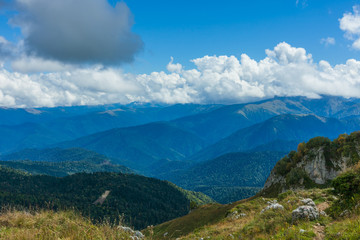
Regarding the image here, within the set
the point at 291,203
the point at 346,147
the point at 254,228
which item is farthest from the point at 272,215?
the point at 346,147

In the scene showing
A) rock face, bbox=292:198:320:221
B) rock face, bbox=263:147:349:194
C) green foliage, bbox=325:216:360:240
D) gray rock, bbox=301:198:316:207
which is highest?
green foliage, bbox=325:216:360:240

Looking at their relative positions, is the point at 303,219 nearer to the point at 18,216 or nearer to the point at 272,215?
the point at 272,215

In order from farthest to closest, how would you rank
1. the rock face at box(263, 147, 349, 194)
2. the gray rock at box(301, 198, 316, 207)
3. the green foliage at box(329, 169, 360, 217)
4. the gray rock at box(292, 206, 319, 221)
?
1. the rock face at box(263, 147, 349, 194)
2. the gray rock at box(301, 198, 316, 207)
3. the gray rock at box(292, 206, 319, 221)
4. the green foliage at box(329, 169, 360, 217)

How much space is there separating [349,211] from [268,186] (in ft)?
217

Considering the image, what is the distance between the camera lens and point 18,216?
1338 centimetres

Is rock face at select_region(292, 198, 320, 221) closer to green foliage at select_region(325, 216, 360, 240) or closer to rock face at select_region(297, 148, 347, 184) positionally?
green foliage at select_region(325, 216, 360, 240)

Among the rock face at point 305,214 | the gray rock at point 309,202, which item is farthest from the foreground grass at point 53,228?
the gray rock at point 309,202

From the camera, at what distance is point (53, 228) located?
10578 mm

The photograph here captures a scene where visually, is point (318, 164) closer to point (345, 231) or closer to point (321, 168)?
point (321, 168)

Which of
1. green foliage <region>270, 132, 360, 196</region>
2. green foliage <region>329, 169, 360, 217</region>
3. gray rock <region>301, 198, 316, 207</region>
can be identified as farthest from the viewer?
green foliage <region>270, 132, 360, 196</region>

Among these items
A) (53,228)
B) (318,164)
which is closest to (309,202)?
(53,228)

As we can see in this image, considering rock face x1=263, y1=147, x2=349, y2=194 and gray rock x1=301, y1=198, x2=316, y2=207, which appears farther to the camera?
rock face x1=263, y1=147, x2=349, y2=194

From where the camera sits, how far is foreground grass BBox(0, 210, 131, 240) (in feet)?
29.7

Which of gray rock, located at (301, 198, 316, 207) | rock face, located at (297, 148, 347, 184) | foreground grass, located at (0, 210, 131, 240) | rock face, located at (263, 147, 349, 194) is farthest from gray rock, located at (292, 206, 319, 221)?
rock face, located at (297, 148, 347, 184)
